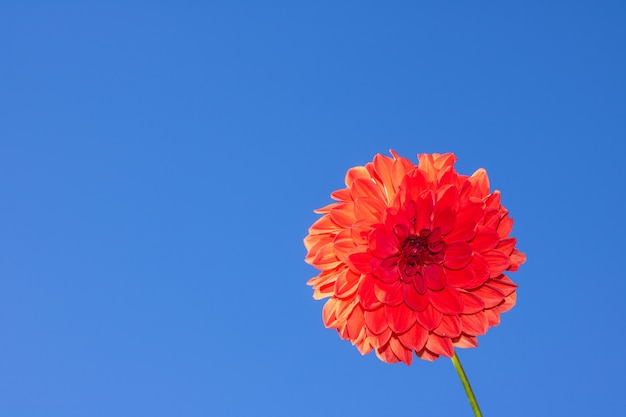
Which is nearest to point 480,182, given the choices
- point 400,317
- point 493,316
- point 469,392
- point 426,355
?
point 493,316

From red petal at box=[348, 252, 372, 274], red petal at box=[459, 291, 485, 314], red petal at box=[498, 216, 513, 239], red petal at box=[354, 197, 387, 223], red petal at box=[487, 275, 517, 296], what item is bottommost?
red petal at box=[459, 291, 485, 314]

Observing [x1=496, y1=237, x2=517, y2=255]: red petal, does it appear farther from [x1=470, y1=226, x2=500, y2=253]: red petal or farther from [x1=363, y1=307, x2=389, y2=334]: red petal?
[x1=363, y1=307, x2=389, y2=334]: red petal

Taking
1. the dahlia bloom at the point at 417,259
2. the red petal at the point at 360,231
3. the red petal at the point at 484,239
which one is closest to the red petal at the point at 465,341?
the dahlia bloom at the point at 417,259

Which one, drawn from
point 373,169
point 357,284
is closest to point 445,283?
point 357,284

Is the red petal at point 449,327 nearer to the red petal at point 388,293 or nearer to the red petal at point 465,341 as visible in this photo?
the red petal at point 465,341

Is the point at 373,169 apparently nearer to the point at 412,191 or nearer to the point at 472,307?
the point at 412,191

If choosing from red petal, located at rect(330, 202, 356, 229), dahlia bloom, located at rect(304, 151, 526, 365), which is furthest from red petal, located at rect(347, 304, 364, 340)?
red petal, located at rect(330, 202, 356, 229)
